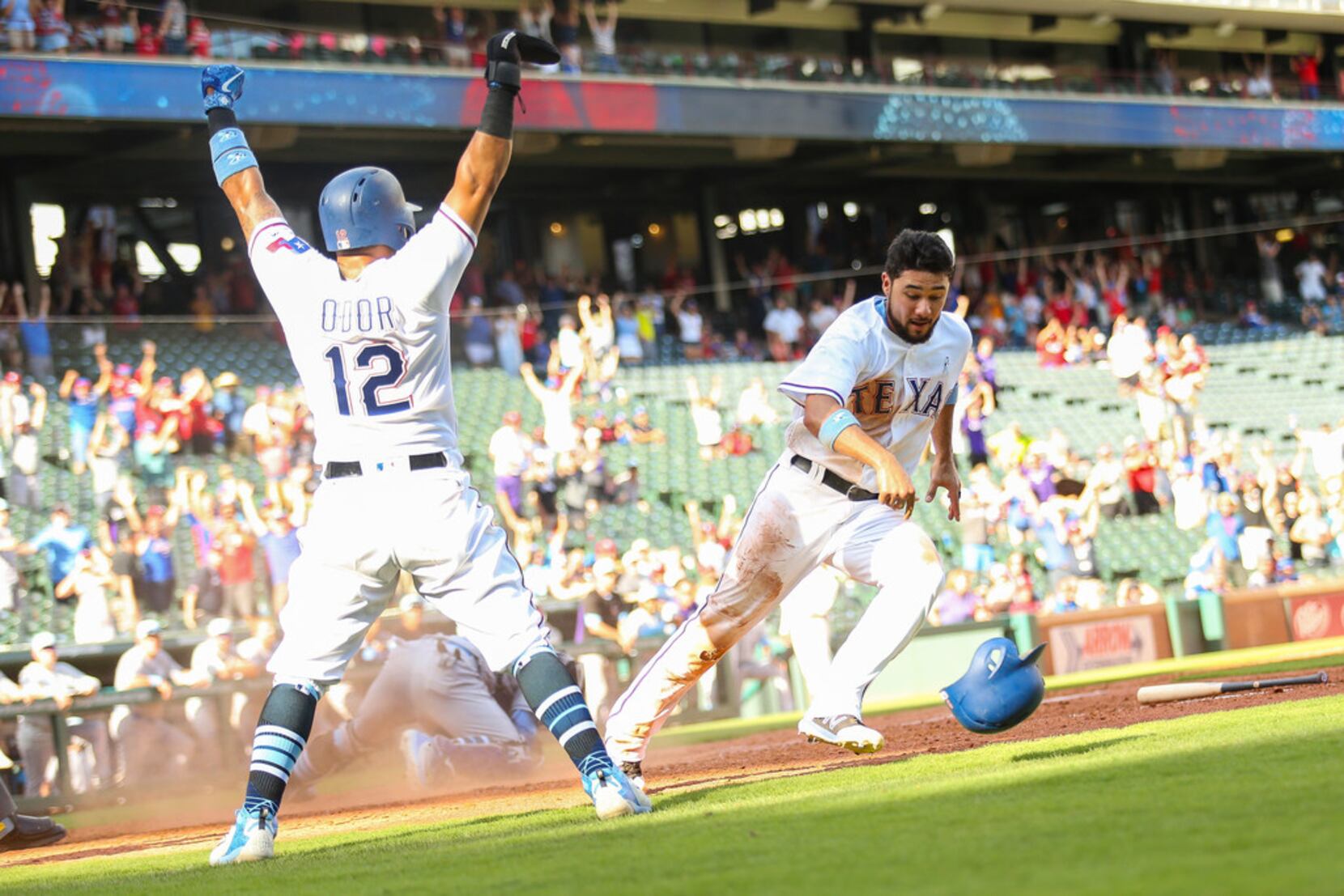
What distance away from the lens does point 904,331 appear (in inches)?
253

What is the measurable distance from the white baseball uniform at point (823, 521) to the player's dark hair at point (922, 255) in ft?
0.82

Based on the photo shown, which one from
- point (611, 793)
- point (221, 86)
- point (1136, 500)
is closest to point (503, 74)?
point (221, 86)

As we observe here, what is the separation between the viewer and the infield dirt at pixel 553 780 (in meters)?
7.36

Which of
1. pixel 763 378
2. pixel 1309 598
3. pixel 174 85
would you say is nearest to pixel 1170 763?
pixel 1309 598

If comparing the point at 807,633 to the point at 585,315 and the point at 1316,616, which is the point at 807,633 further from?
the point at 585,315

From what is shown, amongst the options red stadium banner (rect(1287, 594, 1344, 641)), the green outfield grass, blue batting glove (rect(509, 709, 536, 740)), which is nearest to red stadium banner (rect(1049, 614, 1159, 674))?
red stadium banner (rect(1287, 594, 1344, 641))

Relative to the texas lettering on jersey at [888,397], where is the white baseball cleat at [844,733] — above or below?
below

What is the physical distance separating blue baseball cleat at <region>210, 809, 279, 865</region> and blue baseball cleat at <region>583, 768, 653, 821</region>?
3.28 ft

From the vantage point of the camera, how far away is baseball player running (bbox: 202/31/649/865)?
5348 millimetres

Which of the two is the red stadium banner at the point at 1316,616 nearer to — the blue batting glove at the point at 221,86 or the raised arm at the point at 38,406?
the raised arm at the point at 38,406

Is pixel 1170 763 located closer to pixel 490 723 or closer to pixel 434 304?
pixel 434 304

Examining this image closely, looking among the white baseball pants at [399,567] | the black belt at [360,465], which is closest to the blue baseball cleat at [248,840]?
the white baseball pants at [399,567]

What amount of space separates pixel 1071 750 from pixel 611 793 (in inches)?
71.7

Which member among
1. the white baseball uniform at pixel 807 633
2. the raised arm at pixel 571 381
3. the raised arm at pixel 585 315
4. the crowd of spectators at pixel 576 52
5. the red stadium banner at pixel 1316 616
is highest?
the crowd of spectators at pixel 576 52
